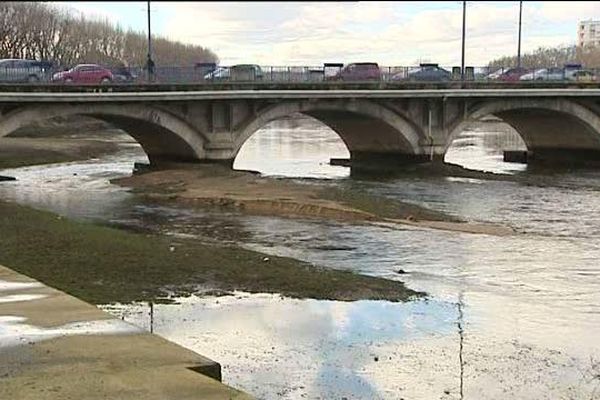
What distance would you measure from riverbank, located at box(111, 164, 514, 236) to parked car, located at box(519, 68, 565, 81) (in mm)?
24671

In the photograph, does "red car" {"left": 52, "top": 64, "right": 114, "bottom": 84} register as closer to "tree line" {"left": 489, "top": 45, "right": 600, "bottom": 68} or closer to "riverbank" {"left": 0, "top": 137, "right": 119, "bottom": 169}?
"riverbank" {"left": 0, "top": 137, "right": 119, "bottom": 169}

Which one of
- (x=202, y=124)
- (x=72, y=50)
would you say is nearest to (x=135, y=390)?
(x=202, y=124)

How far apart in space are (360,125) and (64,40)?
5688cm

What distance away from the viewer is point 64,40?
101 meters

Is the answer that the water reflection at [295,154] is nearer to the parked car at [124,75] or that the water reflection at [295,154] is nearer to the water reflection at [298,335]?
the parked car at [124,75]

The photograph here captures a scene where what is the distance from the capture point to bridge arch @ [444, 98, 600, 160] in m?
54.2

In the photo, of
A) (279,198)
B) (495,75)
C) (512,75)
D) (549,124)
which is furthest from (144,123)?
(549,124)

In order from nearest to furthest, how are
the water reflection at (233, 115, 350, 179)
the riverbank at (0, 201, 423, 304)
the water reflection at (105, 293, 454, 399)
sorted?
1. the water reflection at (105, 293, 454, 399)
2. the riverbank at (0, 201, 423, 304)
3. the water reflection at (233, 115, 350, 179)

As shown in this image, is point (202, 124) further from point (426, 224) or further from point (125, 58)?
point (125, 58)

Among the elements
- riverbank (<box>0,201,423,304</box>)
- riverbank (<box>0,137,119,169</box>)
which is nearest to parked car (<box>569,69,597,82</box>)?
riverbank (<box>0,137,119,169</box>)

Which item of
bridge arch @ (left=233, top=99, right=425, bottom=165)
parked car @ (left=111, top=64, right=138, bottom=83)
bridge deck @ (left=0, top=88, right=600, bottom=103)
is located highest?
parked car @ (left=111, top=64, right=138, bottom=83)

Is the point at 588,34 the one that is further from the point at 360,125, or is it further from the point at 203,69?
the point at 203,69

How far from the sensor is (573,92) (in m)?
54.5

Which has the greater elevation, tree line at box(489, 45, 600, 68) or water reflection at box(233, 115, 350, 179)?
tree line at box(489, 45, 600, 68)
